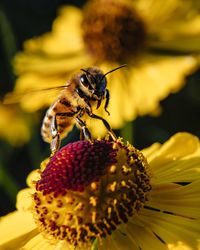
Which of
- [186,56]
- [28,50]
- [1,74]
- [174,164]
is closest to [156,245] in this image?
[174,164]

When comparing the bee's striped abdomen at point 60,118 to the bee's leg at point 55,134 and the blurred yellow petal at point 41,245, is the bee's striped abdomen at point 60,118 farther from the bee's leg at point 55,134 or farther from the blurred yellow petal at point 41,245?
the blurred yellow petal at point 41,245

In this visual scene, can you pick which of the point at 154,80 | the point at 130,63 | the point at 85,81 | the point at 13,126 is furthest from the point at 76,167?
the point at 13,126

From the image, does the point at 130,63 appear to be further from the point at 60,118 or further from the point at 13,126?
the point at 13,126

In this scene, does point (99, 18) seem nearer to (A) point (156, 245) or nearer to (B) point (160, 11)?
(B) point (160, 11)

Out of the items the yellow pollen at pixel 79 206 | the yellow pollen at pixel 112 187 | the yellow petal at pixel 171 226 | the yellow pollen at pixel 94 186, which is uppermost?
the yellow pollen at pixel 94 186

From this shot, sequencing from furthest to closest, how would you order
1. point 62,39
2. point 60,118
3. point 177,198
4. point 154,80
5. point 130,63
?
point 62,39, point 130,63, point 154,80, point 60,118, point 177,198

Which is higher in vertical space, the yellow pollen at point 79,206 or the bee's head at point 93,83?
the bee's head at point 93,83

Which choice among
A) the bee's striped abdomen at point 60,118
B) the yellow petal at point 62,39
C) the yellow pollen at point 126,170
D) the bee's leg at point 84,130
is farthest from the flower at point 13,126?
the yellow pollen at point 126,170
